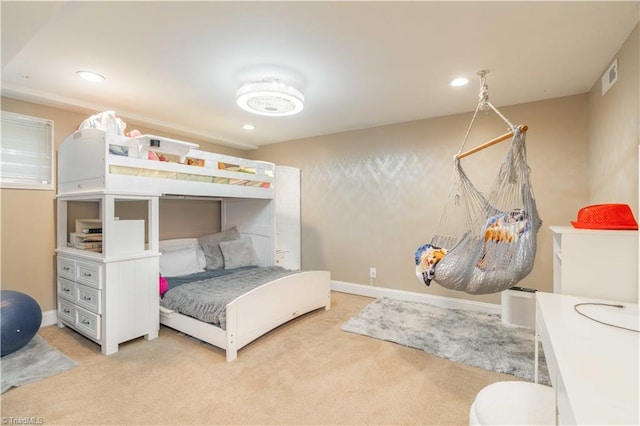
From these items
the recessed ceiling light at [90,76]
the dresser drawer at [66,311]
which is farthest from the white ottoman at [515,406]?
the recessed ceiling light at [90,76]

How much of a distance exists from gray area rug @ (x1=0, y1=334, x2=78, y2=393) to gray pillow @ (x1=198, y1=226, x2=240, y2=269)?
5.32 ft

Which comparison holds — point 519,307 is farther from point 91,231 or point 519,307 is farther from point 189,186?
point 91,231

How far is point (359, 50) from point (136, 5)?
1.35 m

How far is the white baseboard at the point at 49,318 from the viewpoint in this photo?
109 inches

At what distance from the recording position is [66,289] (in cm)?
268

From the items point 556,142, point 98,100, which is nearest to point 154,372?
point 98,100

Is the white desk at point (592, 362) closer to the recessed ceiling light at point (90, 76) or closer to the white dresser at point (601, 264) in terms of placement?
A: the white dresser at point (601, 264)

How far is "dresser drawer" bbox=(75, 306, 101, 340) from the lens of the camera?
2295 millimetres

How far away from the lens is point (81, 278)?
2.47 m

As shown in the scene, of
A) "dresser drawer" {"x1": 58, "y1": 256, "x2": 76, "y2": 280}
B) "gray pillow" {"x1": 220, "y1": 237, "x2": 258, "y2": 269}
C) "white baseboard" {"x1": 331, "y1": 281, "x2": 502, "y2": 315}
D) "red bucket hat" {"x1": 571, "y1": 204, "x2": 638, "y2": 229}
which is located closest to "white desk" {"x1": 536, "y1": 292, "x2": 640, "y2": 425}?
"red bucket hat" {"x1": 571, "y1": 204, "x2": 638, "y2": 229}

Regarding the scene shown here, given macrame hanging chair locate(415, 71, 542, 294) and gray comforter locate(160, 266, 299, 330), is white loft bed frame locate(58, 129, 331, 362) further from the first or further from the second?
macrame hanging chair locate(415, 71, 542, 294)

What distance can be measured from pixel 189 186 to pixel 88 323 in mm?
1437

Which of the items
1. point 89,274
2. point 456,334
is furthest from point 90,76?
point 456,334

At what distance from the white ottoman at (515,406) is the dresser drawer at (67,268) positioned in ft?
10.5
